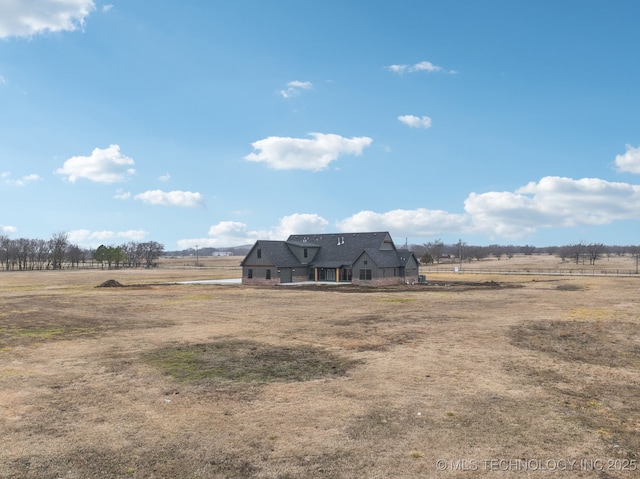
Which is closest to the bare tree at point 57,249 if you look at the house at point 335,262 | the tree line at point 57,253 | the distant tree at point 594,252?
the tree line at point 57,253

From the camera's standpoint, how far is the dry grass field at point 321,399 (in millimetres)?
8938

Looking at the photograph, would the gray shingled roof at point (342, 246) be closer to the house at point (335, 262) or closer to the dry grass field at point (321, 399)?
the house at point (335, 262)

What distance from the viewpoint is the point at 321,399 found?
1260 cm

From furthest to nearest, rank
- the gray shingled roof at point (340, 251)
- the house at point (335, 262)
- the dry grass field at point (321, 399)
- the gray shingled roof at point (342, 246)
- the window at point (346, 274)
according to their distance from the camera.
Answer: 1. the gray shingled roof at point (342, 246)
2. the window at point (346, 274)
3. the gray shingled roof at point (340, 251)
4. the house at point (335, 262)
5. the dry grass field at point (321, 399)

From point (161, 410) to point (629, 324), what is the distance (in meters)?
26.2

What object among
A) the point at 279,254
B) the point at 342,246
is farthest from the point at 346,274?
the point at 279,254

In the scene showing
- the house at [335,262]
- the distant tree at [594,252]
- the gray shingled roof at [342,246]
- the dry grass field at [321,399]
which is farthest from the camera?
the distant tree at [594,252]

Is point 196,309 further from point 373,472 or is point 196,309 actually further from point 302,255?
point 302,255

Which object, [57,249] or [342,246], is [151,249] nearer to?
[57,249]

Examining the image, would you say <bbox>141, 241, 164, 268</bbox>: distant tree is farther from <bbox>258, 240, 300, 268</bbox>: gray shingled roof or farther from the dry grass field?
the dry grass field

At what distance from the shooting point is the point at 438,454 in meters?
9.20

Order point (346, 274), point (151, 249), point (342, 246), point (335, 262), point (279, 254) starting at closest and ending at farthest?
point (346, 274)
point (279, 254)
point (335, 262)
point (342, 246)
point (151, 249)

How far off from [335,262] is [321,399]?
167 ft

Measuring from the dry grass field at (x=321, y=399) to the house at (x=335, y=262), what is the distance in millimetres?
33016
